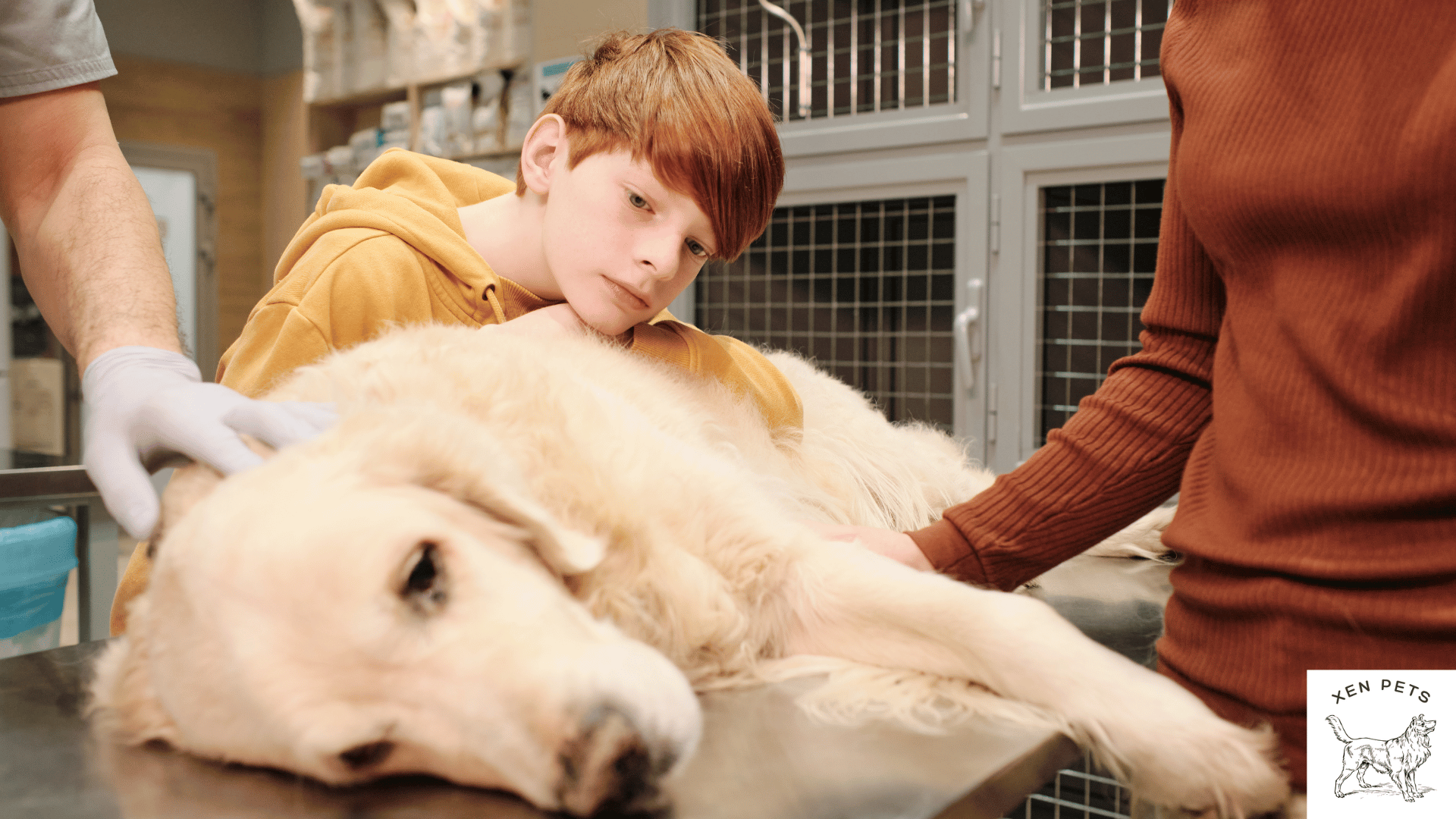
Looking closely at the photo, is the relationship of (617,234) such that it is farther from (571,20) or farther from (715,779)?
(571,20)

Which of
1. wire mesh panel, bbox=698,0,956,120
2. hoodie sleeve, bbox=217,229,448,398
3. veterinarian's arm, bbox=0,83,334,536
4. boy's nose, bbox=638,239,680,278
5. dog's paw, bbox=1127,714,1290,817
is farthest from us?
wire mesh panel, bbox=698,0,956,120

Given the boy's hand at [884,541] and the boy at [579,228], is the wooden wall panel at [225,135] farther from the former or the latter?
the boy's hand at [884,541]

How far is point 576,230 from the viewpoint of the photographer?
1.18 metres

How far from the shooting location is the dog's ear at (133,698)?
2.20 feet

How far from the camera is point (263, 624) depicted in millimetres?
592

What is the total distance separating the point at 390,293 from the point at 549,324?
0.63 feet

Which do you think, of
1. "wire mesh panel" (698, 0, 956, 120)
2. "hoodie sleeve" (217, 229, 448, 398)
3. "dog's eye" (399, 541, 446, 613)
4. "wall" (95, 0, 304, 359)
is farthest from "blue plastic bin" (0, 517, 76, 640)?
"wall" (95, 0, 304, 359)

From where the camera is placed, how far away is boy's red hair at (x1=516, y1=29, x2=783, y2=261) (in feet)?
3.76

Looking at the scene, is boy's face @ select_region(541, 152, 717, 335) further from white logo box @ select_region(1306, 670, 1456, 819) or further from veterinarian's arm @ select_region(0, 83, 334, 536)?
white logo box @ select_region(1306, 670, 1456, 819)

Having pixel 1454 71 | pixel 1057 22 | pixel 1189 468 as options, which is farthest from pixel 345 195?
pixel 1057 22

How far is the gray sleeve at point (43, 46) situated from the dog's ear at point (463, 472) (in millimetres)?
924

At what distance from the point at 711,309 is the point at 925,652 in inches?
108

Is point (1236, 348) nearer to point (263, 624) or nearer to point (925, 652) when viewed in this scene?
point (925, 652)

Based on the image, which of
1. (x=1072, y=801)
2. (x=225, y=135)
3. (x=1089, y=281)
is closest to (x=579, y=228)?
(x=1072, y=801)
